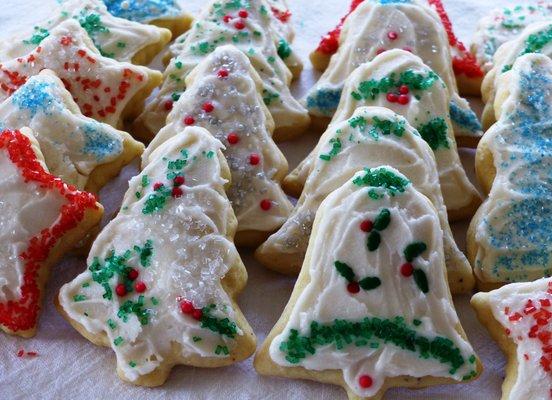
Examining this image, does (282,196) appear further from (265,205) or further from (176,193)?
(176,193)

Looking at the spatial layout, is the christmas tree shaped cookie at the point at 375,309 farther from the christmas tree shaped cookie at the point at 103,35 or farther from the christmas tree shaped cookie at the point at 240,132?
the christmas tree shaped cookie at the point at 103,35

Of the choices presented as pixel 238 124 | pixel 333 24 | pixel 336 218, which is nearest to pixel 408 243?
pixel 336 218

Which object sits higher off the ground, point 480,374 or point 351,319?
point 351,319

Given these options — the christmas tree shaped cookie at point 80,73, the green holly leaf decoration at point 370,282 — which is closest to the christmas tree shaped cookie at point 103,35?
the christmas tree shaped cookie at point 80,73

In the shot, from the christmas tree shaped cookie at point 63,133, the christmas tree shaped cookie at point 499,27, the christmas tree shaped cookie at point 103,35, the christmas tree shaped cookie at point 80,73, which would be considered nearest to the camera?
the christmas tree shaped cookie at point 63,133

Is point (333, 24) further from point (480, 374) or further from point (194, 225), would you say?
point (480, 374)

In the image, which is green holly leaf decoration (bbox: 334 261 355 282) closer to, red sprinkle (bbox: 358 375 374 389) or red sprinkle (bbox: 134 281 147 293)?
red sprinkle (bbox: 358 375 374 389)

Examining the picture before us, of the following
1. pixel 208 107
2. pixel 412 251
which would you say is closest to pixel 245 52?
pixel 208 107

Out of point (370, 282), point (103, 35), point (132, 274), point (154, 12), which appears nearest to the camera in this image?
point (370, 282)
